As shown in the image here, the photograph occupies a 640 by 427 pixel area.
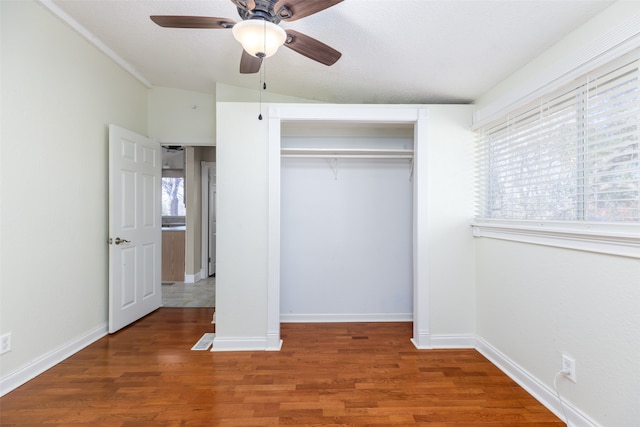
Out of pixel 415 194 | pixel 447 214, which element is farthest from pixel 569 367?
pixel 415 194

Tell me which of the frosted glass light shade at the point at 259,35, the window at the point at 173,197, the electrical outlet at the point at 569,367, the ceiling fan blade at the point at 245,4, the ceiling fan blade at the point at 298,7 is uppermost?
the ceiling fan blade at the point at 245,4

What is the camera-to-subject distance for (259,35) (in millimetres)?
1476

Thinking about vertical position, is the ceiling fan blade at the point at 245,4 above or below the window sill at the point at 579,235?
above

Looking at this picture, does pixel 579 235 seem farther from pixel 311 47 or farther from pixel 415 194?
pixel 311 47

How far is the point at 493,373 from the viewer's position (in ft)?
7.34

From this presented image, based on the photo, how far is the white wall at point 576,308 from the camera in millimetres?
1424

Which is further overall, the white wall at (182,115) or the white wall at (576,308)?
the white wall at (182,115)

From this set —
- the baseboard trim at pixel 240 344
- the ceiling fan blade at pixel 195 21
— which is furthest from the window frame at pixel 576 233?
the baseboard trim at pixel 240 344

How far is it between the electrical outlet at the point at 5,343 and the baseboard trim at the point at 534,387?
3440 millimetres

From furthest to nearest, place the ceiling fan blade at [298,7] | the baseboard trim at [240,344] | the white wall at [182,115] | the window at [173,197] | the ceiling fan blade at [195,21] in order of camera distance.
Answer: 1. the window at [173,197]
2. the white wall at [182,115]
3. the baseboard trim at [240,344]
4. the ceiling fan blade at [195,21]
5. the ceiling fan blade at [298,7]

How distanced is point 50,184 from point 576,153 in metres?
3.57

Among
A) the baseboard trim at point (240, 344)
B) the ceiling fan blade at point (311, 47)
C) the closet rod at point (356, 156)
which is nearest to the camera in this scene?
the ceiling fan blade at point (311, 47)

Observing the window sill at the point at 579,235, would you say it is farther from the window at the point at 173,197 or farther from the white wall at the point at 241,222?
the window at the point at 173,197

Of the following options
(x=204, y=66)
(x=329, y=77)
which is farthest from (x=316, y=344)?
(x=204, y=66)
